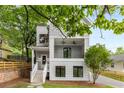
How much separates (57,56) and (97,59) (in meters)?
2.04

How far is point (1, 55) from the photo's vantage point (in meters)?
16.9

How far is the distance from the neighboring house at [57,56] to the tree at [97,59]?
1.30 feet

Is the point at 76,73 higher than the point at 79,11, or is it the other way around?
the point at 79,11

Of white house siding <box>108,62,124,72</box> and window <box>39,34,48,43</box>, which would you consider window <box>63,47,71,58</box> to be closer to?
window <box>39,34,48,43</box>

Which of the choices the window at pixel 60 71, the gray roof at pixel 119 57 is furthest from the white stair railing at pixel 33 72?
the gray roof at pixel 119 57

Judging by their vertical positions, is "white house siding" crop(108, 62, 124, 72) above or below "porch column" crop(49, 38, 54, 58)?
below

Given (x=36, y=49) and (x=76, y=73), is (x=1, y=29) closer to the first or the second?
(x=36, y=49)

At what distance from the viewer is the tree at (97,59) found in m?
10.9

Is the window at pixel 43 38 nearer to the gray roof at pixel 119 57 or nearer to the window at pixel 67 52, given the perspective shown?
the window at pixel 67 52

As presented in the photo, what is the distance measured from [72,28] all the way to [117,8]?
2.31ft

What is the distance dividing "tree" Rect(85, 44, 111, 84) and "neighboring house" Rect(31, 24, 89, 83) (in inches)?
15.5

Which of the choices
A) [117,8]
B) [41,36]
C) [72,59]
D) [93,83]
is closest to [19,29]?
[41,36]

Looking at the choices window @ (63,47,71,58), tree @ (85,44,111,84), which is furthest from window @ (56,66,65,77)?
tree @ (85,44,111,84)

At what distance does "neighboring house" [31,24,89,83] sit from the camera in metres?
11.6
